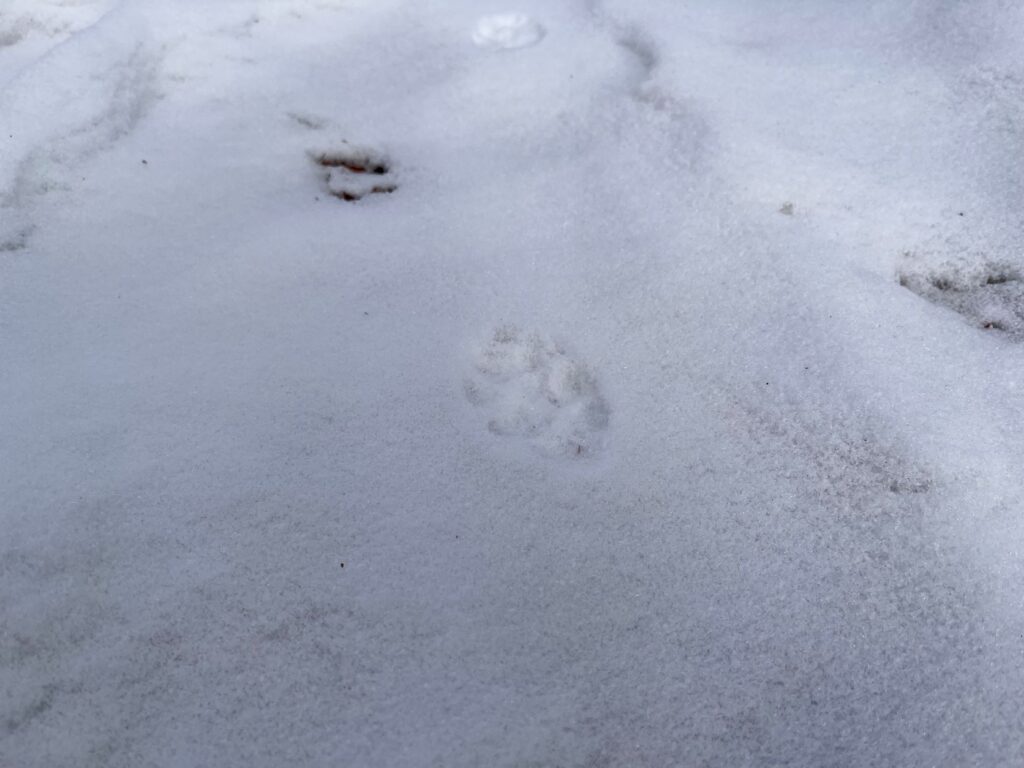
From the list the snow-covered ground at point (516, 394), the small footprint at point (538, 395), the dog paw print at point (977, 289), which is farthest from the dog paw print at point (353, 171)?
the dog paw print at point (977, 289)

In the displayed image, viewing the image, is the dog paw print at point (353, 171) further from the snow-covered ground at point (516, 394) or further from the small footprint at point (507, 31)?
the small footprint at point (507, 31)

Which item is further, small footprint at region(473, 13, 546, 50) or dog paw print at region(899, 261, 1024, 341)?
small footprint at region(473, 13, 546, 50)

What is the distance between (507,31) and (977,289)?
1.29 meters

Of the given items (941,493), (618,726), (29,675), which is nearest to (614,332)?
(941,493)

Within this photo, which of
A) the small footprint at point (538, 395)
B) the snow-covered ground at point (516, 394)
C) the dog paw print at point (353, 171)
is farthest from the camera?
the dog paw print at point (353, 171)

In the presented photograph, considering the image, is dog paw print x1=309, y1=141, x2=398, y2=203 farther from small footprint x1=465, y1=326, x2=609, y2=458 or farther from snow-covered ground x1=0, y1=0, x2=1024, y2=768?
small footprint x1=465, y1=326, x2=609, y2=458

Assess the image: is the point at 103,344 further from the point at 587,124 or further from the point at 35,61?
the point at 587,124

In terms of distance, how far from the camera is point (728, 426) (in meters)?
1.31

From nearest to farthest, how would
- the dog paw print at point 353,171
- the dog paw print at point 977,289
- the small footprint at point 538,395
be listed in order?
the small footprint at point 538,395, the dog paw print at point 977,289, the dog paw print at point 353,171

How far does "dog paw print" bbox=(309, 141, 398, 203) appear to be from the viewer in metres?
1.70

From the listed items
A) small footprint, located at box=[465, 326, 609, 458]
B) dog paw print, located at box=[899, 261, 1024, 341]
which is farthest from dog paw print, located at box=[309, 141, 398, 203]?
dog paw print, located at box=[899, 261, 1024, 341]

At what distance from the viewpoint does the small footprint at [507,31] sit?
2.08m

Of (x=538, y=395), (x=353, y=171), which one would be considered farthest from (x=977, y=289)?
(x=353, y=171)

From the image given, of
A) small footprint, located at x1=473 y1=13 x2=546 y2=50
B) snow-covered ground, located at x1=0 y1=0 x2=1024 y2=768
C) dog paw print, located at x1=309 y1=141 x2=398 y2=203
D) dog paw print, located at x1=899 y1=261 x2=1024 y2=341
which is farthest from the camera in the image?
small footprint, located at x1=473 y1=13 x2=546 y2=50
